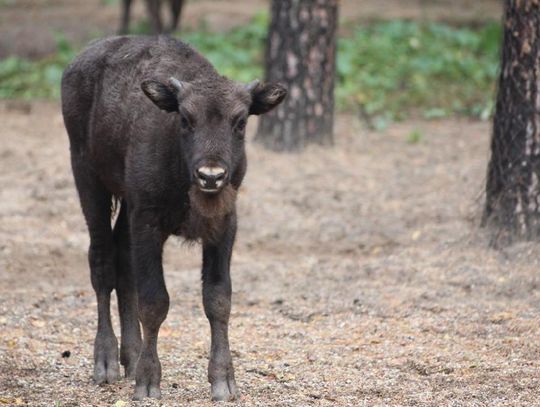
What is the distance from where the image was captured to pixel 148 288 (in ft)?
20.1

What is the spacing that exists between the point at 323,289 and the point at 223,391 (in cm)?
267

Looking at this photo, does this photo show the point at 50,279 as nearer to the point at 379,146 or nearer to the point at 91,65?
the point at 91,65

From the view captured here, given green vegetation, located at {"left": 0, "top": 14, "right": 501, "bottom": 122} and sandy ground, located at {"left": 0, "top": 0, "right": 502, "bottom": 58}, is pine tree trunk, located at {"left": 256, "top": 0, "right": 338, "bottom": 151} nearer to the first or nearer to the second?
green vegetation, located at {"left": 0, "top": 14, "right": 501, "bottom": 122}

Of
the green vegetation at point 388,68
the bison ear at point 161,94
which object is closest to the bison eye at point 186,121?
the bison ear at point 161,94

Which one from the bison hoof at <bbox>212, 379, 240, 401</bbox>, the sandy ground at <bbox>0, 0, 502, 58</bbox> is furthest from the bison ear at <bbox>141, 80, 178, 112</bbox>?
the sandy ground at <bbox>0, 0, 502, 58</bbox>

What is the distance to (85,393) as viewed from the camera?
636cm

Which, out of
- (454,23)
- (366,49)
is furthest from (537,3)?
(454,23)

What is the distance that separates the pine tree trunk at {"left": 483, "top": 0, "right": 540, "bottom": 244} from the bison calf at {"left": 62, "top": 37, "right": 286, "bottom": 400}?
3.10m

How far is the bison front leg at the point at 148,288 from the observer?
611cm

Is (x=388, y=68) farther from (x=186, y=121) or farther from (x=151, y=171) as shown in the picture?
(x=186, y=121)

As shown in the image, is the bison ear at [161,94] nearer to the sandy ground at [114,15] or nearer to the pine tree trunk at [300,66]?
the pine tree trunk at [300,66]

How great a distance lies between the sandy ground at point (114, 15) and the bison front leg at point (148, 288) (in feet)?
40.4

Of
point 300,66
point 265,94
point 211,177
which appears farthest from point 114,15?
point 211,177

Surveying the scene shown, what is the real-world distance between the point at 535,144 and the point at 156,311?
150 inches
